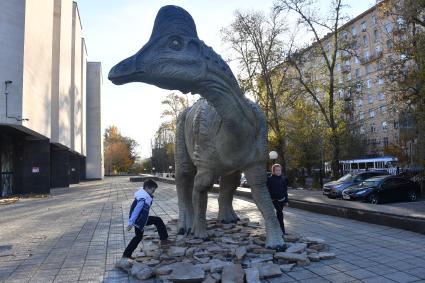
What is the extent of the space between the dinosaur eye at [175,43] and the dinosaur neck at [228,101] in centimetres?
55

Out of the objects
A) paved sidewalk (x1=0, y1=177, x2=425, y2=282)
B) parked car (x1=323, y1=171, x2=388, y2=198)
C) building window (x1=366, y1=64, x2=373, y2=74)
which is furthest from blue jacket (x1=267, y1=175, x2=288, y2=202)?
building window (x1=366, y1=64, x2=373, y2=74)

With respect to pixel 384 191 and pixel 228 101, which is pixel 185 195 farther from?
pixel 384 191

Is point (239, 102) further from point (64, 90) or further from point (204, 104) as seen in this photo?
point (64, 90)

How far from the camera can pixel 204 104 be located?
693 centimetres

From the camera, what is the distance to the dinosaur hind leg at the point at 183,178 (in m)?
7.91

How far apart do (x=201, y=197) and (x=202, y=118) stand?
142 centimetres

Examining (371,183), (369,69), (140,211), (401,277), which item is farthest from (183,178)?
(369,69)

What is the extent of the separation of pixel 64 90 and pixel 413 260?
30285 mm

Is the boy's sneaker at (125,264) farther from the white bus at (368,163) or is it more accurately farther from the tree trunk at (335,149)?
the white bus at (368,163)

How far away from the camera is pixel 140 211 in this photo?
645cm

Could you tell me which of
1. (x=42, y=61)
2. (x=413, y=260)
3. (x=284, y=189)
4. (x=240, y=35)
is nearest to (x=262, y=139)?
(x=284, y=189)

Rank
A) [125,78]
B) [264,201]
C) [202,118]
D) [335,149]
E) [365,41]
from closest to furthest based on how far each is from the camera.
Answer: [125,78] → [264,201] → [202,118] → [335,149] → [365,41]

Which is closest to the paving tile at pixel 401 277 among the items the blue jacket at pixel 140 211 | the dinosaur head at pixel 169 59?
the dinosaur head at pixel 169 59

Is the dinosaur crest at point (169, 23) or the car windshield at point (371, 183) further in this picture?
the car windshield at point (371, 183)
